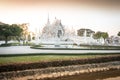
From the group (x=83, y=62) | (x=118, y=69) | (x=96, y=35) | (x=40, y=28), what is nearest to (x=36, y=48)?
(x=40, y=28)

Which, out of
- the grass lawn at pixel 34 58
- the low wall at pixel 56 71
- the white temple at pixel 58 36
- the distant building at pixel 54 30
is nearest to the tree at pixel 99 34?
the white temple at pixel 58 36

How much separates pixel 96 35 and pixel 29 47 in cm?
234

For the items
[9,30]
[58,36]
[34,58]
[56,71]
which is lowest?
[56,71]

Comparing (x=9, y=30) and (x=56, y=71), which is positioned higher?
(x=9, y=30)

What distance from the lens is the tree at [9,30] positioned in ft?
19.4

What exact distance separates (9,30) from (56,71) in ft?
5.92

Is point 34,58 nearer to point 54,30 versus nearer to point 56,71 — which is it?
point 56,71

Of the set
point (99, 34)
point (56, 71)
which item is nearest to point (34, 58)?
point (56, 71)

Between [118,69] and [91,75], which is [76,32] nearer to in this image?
[91,75]

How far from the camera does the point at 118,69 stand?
760cm

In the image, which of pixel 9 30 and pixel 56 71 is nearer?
pixel 9 30

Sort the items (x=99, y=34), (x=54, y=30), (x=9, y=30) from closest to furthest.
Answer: (x=9, y=30), (x=54, y=30), (x=99, y=34)

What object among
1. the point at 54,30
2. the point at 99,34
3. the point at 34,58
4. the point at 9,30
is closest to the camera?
the point at 9,30

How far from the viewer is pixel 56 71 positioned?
A: 638 centimetres
